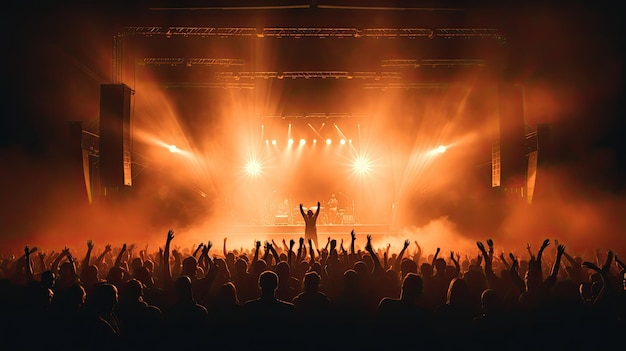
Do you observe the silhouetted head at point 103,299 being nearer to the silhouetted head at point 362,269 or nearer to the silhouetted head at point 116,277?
the silhouetted head at point 116,277

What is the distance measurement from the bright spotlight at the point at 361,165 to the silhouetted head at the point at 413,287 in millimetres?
18641

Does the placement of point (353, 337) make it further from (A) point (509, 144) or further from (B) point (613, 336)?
(A) point (509, 144)

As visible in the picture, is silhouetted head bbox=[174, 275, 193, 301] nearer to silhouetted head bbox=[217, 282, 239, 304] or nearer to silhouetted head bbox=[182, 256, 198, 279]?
silhouetted head bbox=[217, 282, 239, 304]

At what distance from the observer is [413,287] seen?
3672 millimetres

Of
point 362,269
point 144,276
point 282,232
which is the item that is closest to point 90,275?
point 144,276

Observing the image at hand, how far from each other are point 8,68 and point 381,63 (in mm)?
9676

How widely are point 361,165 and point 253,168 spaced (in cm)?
472

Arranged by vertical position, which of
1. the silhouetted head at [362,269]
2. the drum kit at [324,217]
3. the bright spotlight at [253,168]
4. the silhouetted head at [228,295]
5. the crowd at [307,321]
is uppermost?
the bright spotlight at [253,168]

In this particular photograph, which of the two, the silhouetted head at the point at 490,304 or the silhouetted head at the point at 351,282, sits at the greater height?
the silhouetted head at the point at 351,282

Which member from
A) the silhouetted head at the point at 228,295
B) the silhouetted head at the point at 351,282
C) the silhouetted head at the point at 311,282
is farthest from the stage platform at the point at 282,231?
the silhouetted head at the point at 228,295

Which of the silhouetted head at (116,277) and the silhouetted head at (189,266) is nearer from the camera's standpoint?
the silhouetted head at (116,277)

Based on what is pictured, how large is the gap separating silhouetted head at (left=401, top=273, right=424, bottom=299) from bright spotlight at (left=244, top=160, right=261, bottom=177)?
18560 millimetres

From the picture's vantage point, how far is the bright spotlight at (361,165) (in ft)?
73.2

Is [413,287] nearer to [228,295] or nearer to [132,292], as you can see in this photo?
[228,295]
